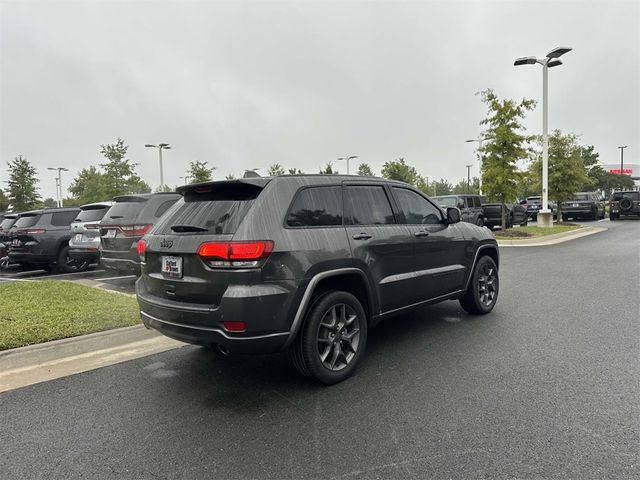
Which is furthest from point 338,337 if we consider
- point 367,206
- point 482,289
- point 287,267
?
point 482,289

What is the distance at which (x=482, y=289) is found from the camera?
20.1 ft

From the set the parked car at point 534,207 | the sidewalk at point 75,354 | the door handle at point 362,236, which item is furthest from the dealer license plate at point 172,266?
the parked car at point 534,207

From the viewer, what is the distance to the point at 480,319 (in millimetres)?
5883

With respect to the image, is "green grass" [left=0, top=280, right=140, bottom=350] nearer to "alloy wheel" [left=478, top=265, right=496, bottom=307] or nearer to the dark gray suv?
the dark gray suv

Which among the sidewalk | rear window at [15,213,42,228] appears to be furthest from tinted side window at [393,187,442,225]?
rear window at [15,213,42,228]

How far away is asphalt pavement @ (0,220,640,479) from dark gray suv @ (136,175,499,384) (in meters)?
0.49

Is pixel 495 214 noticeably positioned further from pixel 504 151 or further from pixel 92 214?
pixel 92 214

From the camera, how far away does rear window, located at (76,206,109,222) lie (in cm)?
1016

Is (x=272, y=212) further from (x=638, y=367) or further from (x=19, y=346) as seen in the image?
(x=638, y=367)

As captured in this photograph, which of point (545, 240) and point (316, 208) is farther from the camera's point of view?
point (545, 240)

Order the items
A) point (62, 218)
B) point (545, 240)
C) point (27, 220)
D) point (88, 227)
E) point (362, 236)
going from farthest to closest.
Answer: point (545, 240), point (62, 218), point (27, 220), point (88, 227), point (362, 236)

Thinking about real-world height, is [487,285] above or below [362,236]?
below

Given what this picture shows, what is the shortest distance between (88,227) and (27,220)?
2.21 metres

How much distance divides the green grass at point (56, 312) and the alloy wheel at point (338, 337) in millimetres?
2918
